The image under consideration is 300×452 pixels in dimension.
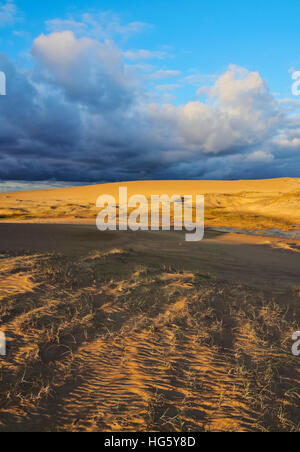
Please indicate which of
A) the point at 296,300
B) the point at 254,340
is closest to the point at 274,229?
the point at 296,300

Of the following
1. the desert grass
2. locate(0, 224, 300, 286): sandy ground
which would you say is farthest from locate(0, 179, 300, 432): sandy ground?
locate(0, 224, 300, 286): sandy ground

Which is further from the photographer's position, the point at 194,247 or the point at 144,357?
the point at 194,247

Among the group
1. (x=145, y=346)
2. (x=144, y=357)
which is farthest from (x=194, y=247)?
(x=144, y=357)

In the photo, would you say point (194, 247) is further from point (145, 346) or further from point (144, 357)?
point (144, 357)

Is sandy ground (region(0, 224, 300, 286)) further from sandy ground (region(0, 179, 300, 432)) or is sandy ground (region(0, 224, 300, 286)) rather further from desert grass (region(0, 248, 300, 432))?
desert grass (region(0, 248, 300, 432))

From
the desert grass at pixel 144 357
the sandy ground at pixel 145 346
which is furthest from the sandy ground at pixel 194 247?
the desert grass at pixel 144 357

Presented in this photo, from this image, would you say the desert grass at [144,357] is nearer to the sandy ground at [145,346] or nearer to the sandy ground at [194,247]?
the sandy ground at [145,346]

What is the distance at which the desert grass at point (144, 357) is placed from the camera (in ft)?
10.9

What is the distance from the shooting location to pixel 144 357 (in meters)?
4.56

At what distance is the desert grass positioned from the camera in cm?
332

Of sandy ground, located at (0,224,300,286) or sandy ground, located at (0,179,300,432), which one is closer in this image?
sandy ground, located at (0,179,300,432)

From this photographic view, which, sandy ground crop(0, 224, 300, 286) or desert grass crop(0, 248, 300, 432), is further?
sandy ground crop(0, 224, 300, 286)

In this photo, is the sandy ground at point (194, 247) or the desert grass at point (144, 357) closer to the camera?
the desert grass at point (144, 357)

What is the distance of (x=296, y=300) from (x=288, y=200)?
25.0 meters
